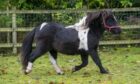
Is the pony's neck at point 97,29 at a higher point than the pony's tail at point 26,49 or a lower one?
higher

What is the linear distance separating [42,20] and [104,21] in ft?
17.8

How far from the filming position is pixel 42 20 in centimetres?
1537

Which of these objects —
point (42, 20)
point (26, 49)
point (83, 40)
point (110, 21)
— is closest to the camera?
point (83, 40)

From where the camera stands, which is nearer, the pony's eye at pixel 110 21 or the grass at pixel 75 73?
the grass at pixel 75 73

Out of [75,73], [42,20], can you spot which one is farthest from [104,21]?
[42,20]

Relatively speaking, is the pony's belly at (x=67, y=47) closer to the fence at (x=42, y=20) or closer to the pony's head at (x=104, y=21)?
the pony's head at (x=104, y=21)

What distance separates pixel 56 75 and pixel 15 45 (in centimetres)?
480

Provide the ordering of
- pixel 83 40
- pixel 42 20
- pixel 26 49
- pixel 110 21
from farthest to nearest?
1. pixel 42 20
2. pixel 26 49
3. pixel 110 21
4. pixel 83 40

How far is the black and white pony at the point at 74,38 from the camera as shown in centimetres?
1016

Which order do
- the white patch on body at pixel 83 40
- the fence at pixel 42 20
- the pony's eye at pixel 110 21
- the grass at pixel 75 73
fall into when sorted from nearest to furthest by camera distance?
the grass at pixel 75 73 → the white patch on body at pixel 83 40 → the pony's eye at pixel 110 21 → the fence at pixel 42 20

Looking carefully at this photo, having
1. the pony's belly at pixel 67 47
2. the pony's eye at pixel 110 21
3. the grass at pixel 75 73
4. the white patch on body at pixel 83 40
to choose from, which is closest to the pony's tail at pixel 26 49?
the grass at pixel 75 73

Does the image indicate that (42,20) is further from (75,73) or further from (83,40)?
(83,40)

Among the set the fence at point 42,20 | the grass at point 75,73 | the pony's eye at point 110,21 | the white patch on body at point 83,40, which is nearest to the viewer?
the grass at point 75,73

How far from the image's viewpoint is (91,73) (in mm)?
10461
